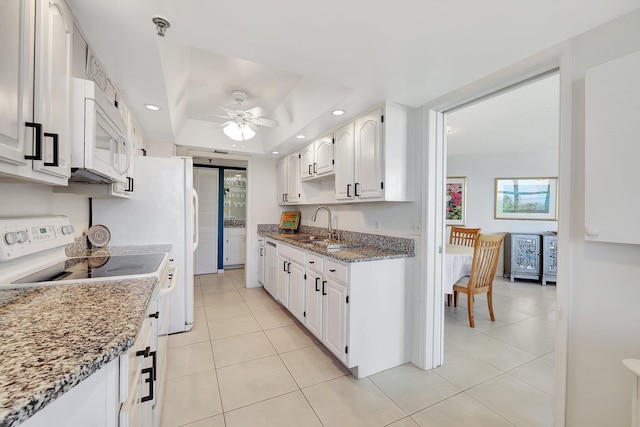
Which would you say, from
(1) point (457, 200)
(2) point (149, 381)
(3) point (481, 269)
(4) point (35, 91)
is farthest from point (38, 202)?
(1) point (457, 200)

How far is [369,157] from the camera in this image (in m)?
2.39

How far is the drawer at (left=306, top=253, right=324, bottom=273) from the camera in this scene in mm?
2445

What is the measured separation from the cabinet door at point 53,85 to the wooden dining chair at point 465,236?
4529 mm

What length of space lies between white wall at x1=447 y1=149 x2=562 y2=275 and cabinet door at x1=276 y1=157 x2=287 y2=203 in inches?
132

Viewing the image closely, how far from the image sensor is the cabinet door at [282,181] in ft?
13.8

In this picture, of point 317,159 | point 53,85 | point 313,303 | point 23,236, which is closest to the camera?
point 53,85

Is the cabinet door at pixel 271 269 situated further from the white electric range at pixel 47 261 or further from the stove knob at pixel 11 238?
the stove knob at pixel 11 238

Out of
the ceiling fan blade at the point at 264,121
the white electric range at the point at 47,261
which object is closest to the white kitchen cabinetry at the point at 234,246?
the ceiling fan blade at the point at 264,121

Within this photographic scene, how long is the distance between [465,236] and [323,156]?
8.99ft

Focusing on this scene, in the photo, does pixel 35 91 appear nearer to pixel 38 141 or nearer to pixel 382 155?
pixel 38 141

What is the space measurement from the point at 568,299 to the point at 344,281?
1301mm

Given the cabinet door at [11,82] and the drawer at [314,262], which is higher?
the cabinet door at [11,82]

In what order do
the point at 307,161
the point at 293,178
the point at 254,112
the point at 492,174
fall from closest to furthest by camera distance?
the point at 254,112 → the point at 307,161 → the point at 293,178 → the point at 492,174

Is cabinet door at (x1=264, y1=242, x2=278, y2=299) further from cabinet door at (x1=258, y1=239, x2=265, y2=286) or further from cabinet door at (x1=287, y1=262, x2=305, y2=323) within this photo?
cabinet door at (x1=287, y1=262, x2=305, y2=323)
